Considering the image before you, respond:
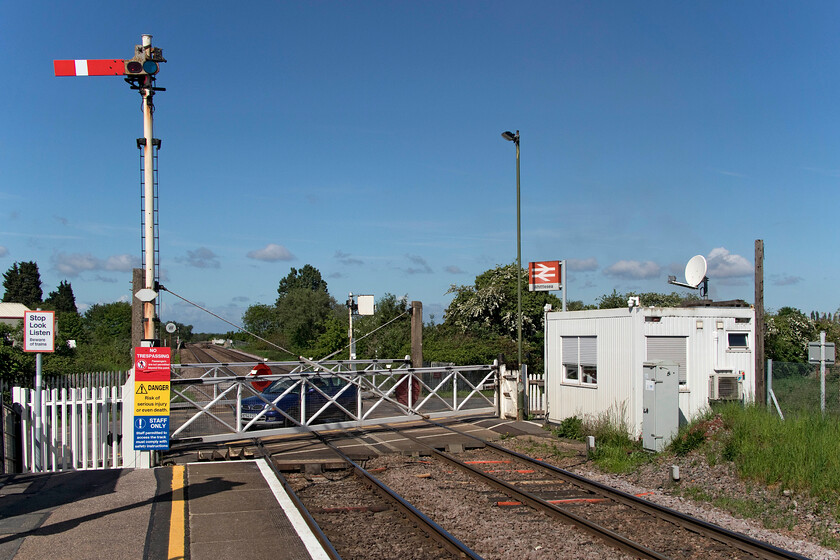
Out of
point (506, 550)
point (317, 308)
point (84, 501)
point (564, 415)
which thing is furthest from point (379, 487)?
point (317, 308)

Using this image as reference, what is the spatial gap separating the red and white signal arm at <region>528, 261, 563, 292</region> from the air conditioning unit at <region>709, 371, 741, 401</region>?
242 inches

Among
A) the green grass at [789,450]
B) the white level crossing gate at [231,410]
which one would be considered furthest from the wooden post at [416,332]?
the green grass at [789,450]

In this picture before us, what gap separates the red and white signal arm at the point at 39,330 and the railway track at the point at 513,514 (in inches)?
183

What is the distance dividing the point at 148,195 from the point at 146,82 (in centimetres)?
189

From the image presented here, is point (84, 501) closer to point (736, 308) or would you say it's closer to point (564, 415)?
point (564, 415)

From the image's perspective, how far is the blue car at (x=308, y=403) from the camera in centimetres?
1570

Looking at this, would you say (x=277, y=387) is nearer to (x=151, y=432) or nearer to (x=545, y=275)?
(x=151, y=432)

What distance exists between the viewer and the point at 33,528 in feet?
23.9

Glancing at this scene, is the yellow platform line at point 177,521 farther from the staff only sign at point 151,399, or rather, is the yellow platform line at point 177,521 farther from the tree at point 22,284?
the tree at point 22,284

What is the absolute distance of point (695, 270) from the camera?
1630 centimetres

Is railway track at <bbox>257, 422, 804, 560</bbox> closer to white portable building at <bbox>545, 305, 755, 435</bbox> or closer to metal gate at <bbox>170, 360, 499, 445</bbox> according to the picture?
metal gate at <bbox>170, 360, 499, 445</bbox>

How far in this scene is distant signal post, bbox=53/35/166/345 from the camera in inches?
435

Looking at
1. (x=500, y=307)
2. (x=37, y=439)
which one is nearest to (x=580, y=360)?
(x=37, y=439)

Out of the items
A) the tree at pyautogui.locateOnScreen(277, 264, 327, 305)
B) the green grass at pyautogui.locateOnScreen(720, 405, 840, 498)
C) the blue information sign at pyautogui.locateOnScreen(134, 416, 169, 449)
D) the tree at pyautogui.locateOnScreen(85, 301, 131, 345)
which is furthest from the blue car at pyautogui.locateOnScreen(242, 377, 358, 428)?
the tree at pyautogui.locateOnScreen(277, 264, 327, 305)
